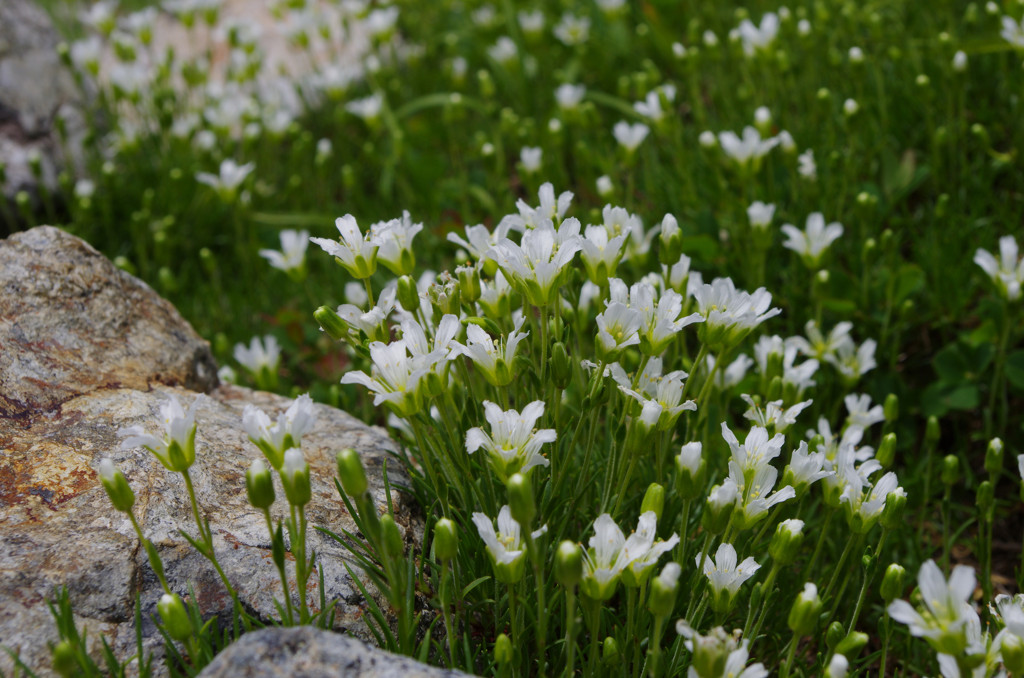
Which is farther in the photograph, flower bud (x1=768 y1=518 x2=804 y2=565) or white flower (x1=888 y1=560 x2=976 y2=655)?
flower bud (x1=768 y1=518 x2=804 y2=565)

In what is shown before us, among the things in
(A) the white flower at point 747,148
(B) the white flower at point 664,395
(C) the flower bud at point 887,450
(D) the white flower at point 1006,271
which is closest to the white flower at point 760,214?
(A) the white flower at point 747,148

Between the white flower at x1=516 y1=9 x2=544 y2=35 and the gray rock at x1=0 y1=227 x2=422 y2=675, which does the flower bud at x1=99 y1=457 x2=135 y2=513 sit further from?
the white flower at x1=516 y1=9 x2=544 y2=35

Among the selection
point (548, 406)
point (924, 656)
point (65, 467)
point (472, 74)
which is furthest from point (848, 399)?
point (472, 74)

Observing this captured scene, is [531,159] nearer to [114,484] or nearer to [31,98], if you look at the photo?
[114,484]

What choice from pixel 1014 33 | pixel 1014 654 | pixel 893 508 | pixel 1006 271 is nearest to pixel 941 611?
pixel 1014 654

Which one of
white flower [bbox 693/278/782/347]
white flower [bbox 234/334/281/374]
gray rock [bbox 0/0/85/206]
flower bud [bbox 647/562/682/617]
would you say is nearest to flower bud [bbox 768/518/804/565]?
flower bud [bbox 647/562/682/617]

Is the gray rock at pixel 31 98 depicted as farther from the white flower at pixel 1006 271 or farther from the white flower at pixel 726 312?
the white flower at pixel 1006 271
